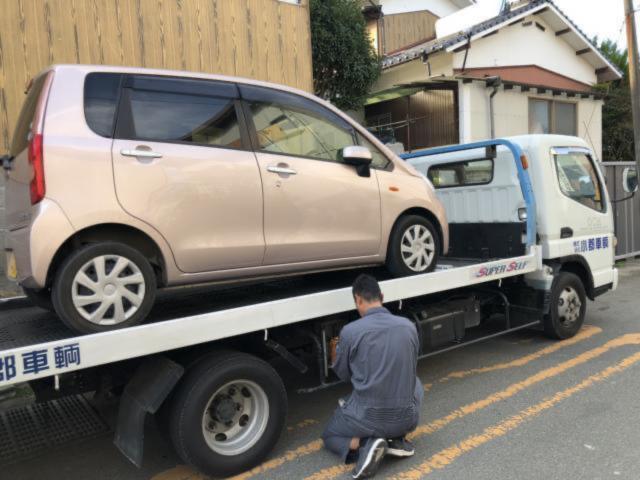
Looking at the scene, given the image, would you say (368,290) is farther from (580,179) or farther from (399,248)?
(580,179)

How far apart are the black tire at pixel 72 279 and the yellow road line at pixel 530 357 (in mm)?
2999

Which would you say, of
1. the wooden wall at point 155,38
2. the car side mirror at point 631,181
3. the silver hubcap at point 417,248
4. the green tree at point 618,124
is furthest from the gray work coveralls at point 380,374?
the green tree at point 618,124

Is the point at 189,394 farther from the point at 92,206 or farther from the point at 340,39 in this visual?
the point at 340,39

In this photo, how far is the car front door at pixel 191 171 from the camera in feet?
10.5

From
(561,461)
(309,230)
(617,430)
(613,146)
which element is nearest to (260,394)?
(309,230)

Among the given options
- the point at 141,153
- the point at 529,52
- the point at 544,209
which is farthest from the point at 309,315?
the point at 529,52

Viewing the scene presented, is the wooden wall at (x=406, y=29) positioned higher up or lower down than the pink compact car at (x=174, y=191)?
higher up

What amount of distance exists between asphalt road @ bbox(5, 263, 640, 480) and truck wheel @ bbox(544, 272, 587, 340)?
0.41m

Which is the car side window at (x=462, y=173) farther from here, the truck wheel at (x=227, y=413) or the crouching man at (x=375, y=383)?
the truck wheel at (x=227, y=413)

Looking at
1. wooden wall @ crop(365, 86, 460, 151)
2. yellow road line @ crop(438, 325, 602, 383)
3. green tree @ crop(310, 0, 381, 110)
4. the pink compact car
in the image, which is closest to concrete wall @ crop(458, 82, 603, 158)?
wooden wall @ crop(365, 86, 460, 151)

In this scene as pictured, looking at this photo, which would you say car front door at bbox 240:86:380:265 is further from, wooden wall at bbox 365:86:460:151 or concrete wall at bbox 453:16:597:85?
concrete wall at bbox 453:16:597:85

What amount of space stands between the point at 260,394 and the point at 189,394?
0.49 meters

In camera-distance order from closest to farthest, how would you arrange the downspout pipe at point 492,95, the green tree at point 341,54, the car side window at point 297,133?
1. the car side window at point 297,133
2. the green tree at point 341,54
3. the downspout pipe at point 492,95

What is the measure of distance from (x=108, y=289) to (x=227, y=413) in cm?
105
